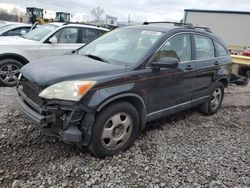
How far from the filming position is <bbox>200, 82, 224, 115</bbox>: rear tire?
18.1 feet

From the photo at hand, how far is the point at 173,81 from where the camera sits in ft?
14.1

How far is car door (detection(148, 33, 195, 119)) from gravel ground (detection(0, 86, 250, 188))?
1.61 feet

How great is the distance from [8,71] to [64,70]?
3845 mm

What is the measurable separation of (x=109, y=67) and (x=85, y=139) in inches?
39.1

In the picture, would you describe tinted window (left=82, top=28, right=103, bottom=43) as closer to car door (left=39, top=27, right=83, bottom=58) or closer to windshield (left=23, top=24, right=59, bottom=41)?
car door (left=39, top=27, right=83, bottom=58)

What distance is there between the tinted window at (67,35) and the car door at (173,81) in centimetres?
399

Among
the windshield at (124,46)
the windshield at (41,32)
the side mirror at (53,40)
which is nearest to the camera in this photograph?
the windshield at (124,46)

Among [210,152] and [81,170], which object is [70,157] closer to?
[81,170]

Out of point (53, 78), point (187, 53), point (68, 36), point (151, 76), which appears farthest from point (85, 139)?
point (68, 36)

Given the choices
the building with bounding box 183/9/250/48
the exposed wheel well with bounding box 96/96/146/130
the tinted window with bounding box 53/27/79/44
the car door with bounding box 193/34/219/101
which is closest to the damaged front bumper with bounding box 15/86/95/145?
the exposed wheel well with bounding box 96/96/146/130

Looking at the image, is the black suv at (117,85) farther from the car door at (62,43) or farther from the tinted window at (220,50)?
the car door at (62,43)

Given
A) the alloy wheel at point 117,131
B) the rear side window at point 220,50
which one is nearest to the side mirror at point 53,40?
the rear side window at point 220,50

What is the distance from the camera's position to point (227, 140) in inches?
180

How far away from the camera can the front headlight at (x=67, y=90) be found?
318 centimetres
